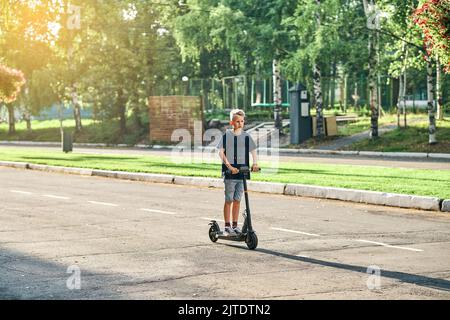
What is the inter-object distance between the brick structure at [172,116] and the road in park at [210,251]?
109ft

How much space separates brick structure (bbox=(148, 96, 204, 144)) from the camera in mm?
50691

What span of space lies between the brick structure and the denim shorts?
38.4 m

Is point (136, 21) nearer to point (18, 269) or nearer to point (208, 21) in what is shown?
point (208, 21)

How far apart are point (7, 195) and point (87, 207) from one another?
3.35m

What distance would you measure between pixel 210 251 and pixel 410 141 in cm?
2705

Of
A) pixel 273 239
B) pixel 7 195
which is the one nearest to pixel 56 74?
pixel 7 195

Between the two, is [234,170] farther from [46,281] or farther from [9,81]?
[9,81]

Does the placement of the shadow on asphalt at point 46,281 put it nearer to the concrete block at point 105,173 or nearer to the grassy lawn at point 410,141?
the concrete block at point 105,173

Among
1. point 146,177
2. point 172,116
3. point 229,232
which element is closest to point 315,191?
point 146,177

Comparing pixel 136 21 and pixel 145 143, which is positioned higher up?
pixel 136 21

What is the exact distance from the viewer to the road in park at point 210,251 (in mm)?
8414

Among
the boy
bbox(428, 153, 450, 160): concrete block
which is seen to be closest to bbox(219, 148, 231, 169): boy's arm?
the boy

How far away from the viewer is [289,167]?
25297 mm

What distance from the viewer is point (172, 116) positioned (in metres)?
51.2
